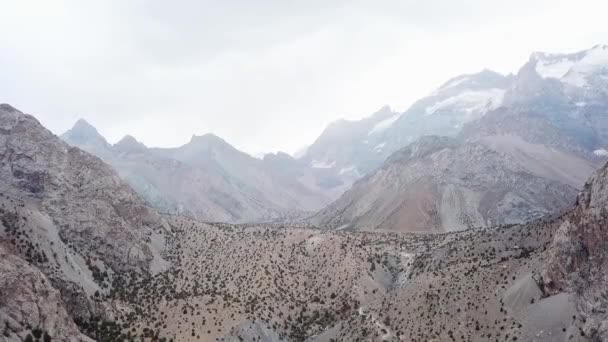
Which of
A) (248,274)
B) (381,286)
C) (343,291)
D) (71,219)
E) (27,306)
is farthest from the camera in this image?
(381,286)

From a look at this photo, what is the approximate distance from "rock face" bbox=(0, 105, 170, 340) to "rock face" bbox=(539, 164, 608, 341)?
205 feet

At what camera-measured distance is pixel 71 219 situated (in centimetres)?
9831

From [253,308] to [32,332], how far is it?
4061cm

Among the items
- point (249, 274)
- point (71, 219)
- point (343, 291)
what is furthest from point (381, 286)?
point (71, 219)

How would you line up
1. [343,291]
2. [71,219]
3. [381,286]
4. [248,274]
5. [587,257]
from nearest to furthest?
[587,257] → [71,219] → [343,291] → [248,274] → [381,286]

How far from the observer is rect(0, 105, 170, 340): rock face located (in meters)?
Answer: 80.2

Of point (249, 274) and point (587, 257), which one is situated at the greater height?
point (249, 274)

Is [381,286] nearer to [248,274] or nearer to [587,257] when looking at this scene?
[248,274]

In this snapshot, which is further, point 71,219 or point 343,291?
point 343,291

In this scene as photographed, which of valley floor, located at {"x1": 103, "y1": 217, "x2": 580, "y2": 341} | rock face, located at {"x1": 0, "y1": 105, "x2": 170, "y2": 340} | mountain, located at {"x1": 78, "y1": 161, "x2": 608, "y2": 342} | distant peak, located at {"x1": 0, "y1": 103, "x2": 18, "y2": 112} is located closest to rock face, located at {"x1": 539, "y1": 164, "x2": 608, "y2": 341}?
mountain, located at {"x1": 78, "y1": 161, "x2": 608, "y2": 342}

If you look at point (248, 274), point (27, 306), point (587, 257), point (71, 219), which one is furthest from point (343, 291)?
point (27, 306)

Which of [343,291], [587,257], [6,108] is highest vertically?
[6,108]

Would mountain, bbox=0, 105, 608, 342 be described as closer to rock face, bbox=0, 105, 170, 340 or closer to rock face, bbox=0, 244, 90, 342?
rock face, bbox=0, 244, 90, 342

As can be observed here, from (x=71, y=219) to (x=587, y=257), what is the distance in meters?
82.3
